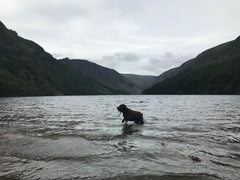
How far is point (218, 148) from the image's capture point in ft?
29.3

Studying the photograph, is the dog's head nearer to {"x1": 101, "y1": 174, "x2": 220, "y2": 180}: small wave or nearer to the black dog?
the black dog

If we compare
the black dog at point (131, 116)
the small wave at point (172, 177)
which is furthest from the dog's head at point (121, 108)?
the small wave at point (172, 177)

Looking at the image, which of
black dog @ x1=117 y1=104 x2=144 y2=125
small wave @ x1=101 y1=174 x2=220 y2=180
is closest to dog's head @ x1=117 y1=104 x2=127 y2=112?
black dog @ x1=117 y1=104 x2=144 y2=125

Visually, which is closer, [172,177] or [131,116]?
[172,177]

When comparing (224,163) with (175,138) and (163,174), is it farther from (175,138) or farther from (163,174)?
(175,138)

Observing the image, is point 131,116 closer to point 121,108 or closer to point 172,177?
point 121,108

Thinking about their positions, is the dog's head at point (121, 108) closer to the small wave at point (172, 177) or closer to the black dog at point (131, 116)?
the black dog at point (131, 116)

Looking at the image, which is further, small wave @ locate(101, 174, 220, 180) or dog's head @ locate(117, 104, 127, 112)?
dog's head @ locate(117, 104, 127, 112)

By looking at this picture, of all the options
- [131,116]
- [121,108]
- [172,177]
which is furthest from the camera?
[131,116]

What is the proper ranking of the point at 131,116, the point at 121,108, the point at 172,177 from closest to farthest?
the point at 172,177
the point at 121,108
the point at 131,116

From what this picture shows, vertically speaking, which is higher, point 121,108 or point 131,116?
point 121,108

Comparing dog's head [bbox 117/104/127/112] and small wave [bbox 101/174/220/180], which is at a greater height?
dog's head [bbox 117/104/127/112]

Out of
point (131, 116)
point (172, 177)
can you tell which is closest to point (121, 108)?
point (131, 116)

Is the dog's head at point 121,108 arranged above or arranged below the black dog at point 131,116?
above
